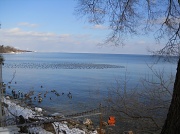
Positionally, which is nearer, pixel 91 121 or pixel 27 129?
pixel 27 129

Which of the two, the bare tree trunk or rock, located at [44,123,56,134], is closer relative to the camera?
the bare tree trunk

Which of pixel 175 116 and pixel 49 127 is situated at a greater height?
pixel 175 116

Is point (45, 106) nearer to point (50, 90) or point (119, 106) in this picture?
point (50, 90)

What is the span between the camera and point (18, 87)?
32.1 m

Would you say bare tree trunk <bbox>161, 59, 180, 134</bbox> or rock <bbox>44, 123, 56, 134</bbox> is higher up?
bare tree trunk <bbox>161, 59, 180, 134</bbox>

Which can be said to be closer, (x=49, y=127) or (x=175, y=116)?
(x=175, y=116)

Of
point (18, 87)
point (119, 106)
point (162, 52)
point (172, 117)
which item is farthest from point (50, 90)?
point (172, 117)

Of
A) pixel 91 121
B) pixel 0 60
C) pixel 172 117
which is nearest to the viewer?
pixel 172 117

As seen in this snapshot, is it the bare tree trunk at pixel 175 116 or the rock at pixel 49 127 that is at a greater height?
→ the bare tree trunk at pixel 175 116

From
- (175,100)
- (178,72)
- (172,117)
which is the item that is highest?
(178,72)

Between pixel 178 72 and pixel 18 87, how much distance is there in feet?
101

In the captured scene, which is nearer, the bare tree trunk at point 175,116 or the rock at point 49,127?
the bare tree trunk at point 175,116

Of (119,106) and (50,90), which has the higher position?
(119,106)

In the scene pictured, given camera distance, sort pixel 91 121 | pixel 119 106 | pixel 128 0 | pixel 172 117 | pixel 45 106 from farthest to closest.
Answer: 1. pixel 45 106
2. pixel 91 121
3. pixel 119 106
4. pixel 128 0
5. pixel 172 117
